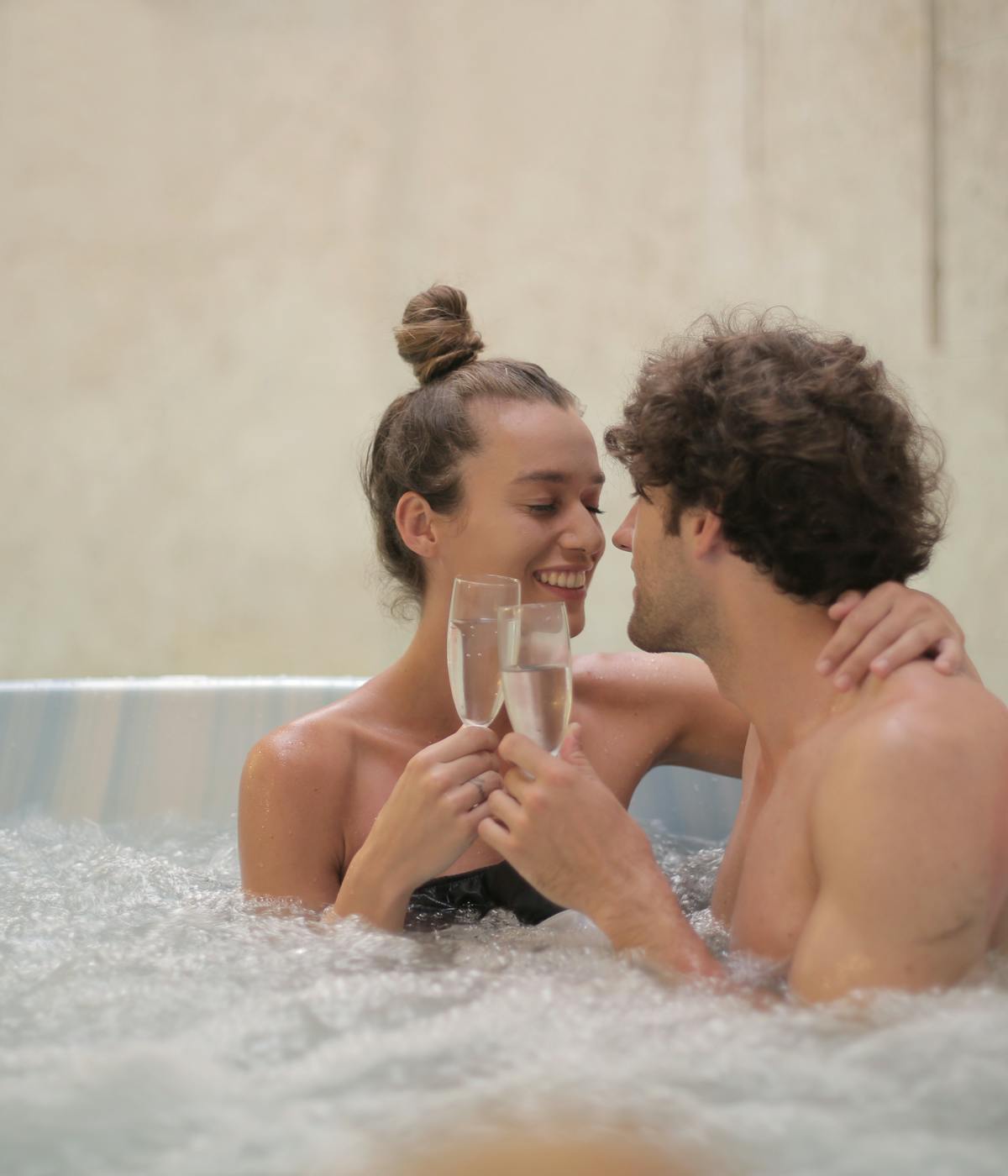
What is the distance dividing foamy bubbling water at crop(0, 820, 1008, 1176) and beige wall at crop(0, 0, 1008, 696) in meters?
3.17

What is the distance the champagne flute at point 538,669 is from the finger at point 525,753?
4 centimetres

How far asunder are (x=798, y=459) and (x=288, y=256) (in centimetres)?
368

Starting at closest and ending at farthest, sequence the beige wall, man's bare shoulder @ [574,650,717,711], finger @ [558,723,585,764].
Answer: finger @ [558,723,585,764]
man's bare shoulder @ [574,650,717,711]
the beige wall

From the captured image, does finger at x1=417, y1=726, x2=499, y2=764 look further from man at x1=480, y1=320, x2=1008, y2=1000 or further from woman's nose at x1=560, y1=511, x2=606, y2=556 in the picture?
woman's nose at x1=560, y1=511, x2=606, y2=556

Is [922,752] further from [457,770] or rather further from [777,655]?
[457,770]

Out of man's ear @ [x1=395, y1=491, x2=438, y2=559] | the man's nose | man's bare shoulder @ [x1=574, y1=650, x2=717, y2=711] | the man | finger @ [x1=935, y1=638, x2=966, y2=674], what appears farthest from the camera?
man's bare shoulder @ [x1=574, y1=650, x2=717, y2=711]

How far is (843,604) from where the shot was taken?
150 centimetres

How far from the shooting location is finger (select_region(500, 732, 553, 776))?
1423 millimetres

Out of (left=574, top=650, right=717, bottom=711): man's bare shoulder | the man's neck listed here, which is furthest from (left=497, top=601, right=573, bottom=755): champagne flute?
(left=574, top=650, right=717, bottom=711): man's bare shoulder

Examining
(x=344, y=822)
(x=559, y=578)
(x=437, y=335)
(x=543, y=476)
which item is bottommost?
(x=344, y=822)

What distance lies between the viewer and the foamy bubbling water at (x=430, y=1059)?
1.14m

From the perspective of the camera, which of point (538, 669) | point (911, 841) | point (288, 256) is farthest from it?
point (288, 256)

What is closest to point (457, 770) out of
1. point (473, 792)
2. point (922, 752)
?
point (473, 792)

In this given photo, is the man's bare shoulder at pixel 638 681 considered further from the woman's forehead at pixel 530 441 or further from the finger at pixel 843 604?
the finger at pixel 843 604
